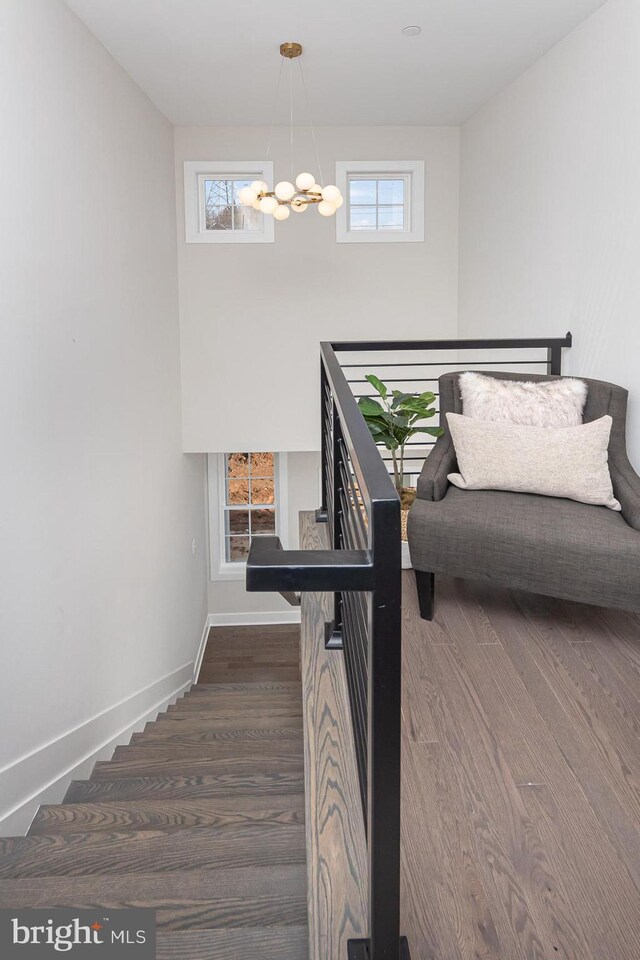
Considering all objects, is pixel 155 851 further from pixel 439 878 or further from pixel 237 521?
pixel 237 521

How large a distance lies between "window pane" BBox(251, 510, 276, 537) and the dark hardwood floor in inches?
209

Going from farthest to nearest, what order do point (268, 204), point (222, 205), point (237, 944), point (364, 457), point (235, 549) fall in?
point (235, 549)
point (222, 205)
point (268, 204)
point (237, 944)
point (364, 457)

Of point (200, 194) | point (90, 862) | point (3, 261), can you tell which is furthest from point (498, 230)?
point (90, 862)

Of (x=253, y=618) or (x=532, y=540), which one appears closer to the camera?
(x=532, y=540)

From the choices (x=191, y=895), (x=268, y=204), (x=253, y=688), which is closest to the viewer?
(x=191, y=895)

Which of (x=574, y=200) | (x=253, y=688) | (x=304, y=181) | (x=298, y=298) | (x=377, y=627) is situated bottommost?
(x=253, y=688)

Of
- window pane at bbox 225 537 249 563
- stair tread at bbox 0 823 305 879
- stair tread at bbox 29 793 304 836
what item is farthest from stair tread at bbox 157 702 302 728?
window pane at bbox 225 537 249 563

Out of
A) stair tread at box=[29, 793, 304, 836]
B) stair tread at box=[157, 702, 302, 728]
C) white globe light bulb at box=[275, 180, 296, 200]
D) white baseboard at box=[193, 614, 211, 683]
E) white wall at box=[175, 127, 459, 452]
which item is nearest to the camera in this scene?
stair tread at box=[29, 793, 304, 836]

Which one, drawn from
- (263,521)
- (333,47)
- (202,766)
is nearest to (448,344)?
(333,47)

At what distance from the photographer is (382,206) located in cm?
649

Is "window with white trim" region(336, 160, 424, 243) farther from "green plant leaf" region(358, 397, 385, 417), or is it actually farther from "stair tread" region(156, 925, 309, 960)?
"stair tread" region(156, 925, 309, 960)

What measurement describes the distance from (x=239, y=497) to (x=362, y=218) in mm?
3150

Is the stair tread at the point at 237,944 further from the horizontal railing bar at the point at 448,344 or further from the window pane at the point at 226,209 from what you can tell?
the window pane at the point at 226,209

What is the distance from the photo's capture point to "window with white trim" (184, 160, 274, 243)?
6.21 meters
